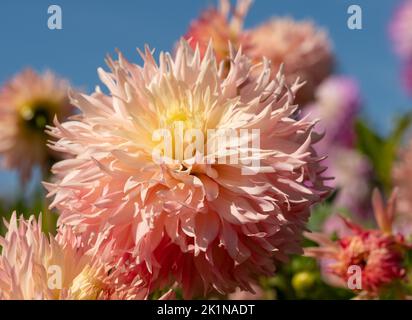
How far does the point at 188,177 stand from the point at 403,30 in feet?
4.74

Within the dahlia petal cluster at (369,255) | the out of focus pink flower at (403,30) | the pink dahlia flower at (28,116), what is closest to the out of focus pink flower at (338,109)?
the out of focus pink flower at (403,30)

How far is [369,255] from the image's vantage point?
2.51 ft

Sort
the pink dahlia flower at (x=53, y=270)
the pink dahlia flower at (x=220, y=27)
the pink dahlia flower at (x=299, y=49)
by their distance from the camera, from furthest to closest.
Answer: the pink dahlia flower at (x=299, y=49), the pink dahlia flower at (x=220, y=27), the pink dahlia flower at (x=53, y=270)

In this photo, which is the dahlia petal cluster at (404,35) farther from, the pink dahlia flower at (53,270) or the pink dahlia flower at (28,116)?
the pink dahlia flower at (53,270)

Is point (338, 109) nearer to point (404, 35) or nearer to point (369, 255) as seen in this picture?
point (404, 35)

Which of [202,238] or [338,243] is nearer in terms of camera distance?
[202,238]

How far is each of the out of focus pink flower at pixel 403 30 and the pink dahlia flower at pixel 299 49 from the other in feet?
1.05

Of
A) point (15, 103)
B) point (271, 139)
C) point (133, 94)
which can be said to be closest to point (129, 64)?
point (133, 94)

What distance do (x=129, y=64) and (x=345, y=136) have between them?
63.8 inches

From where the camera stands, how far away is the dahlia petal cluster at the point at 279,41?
1009mm

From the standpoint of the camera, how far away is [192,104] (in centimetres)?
67

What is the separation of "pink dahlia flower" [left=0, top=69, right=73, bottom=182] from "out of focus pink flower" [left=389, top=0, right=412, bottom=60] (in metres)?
0.90

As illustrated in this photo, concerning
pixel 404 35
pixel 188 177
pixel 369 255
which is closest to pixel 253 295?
pixel 369 255
